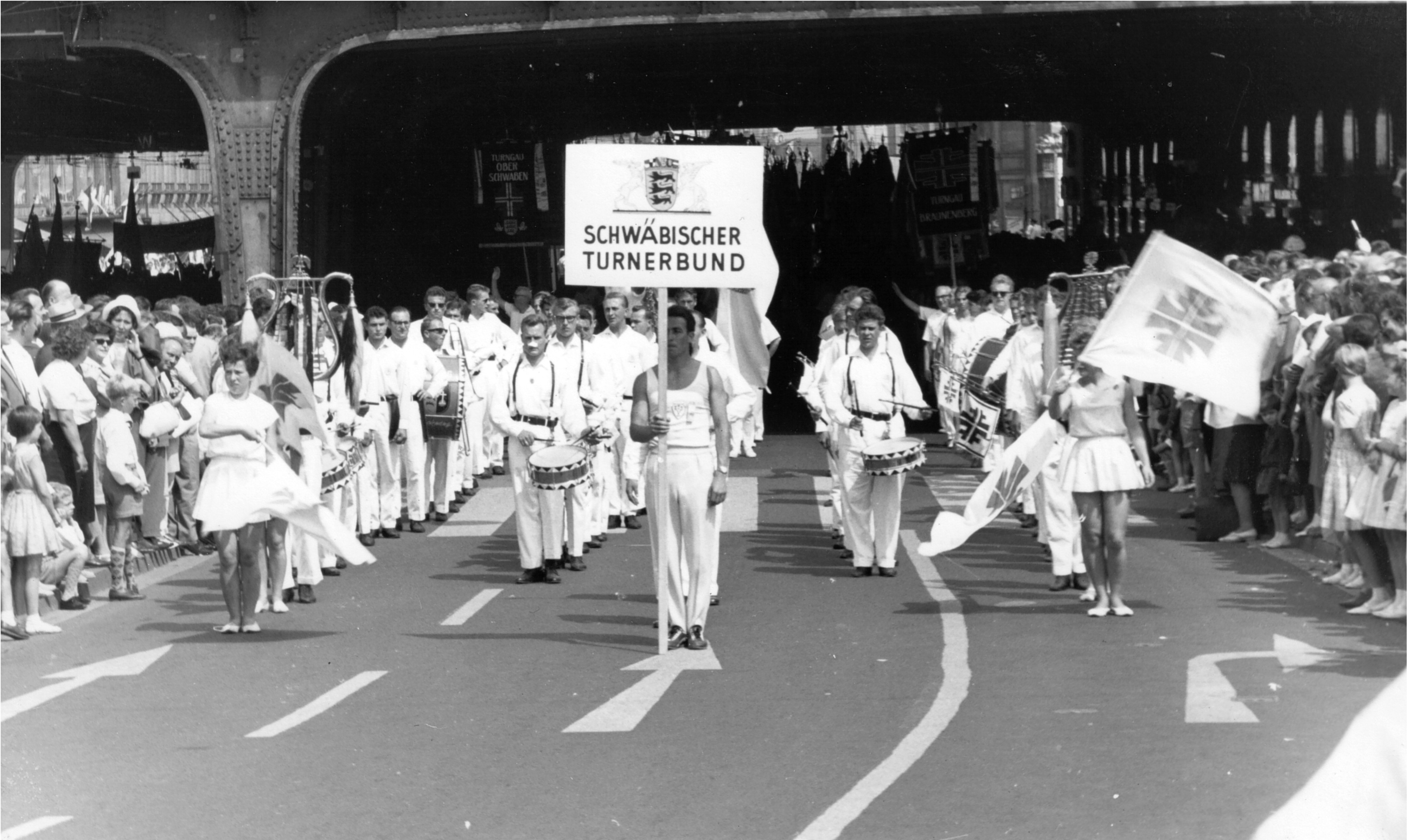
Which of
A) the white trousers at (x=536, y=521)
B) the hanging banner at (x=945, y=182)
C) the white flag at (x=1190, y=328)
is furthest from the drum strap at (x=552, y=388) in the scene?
the hanging banner at (x=945, y=182)

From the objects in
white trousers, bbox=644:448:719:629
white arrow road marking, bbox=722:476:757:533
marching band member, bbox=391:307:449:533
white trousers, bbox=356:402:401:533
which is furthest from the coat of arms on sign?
marching band member, bbox=391:307:449:533

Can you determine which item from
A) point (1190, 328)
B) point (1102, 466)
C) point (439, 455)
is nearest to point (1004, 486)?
point (1102, 466)

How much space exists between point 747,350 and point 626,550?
347cm

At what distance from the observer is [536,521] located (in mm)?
14523

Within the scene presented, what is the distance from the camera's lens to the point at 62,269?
1393 inches

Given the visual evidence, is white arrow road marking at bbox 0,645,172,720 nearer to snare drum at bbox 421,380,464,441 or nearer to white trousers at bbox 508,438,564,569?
white trousers at bbox 508,438,564,569

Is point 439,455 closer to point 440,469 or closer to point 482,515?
point 440,469

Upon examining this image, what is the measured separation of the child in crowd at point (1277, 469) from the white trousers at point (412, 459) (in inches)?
294

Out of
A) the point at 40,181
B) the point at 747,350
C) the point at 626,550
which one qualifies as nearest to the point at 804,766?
the point at 626,550

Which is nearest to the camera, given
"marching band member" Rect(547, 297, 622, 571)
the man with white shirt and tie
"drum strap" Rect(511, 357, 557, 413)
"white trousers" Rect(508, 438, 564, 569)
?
"white trousers" Rect(508, 438, 564, 569)

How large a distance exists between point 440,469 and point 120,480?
527cm

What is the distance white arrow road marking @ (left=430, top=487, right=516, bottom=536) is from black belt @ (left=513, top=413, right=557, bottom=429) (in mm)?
1958

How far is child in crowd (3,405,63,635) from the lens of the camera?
1173 centimetres

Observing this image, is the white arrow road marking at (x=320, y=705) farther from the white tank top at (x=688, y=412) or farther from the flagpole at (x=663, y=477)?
the white tank top at (x=688, y=412)
